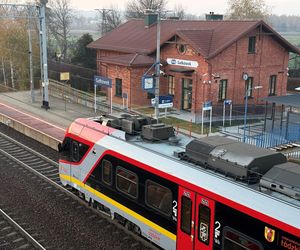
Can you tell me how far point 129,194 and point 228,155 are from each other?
10.9ft

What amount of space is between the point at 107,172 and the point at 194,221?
150 inches

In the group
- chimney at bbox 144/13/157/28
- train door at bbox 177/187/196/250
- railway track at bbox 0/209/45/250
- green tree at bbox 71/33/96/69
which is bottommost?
railway track at bbox 0/209/45/250

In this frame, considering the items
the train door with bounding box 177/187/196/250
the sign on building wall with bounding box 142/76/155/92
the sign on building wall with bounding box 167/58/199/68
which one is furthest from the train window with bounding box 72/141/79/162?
the sign on building wall with bounding box 167/58/199/68

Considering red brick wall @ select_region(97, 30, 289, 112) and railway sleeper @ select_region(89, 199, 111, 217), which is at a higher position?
red brick wall @ select_region(97, 30, 289, 112)

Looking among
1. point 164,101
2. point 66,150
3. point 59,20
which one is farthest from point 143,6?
point 66,150

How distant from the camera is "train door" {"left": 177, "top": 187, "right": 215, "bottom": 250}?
8812 millimetres

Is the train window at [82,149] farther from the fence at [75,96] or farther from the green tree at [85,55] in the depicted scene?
the green tree at [85,55]

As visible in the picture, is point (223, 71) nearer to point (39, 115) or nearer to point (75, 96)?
point (75, 96)

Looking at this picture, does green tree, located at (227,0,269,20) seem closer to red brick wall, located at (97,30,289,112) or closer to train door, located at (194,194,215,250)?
red brick wall, located at (97,30,289,112)

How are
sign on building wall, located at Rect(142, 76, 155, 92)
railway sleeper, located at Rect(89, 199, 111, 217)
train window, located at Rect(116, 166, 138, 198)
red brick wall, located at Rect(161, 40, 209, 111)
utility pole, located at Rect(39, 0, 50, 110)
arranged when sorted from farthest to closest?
red brick wall, located at Rect(161, 40, 209, 111)
utility pole, located at Rect(39, 0, 50, 110)
sign on building wall, located at Rect(142, 76, 155, 92)
railway sleeper, located at Rect(89, 199, 111, 217)
train window, located at Rect(116, 166, 138, 198)

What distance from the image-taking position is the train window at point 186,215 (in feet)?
30.6

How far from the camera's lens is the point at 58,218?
1348 centimetres

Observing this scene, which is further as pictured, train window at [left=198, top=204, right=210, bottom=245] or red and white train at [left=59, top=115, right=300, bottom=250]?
train window at [left=198, top=204, right=210, bottom=245]

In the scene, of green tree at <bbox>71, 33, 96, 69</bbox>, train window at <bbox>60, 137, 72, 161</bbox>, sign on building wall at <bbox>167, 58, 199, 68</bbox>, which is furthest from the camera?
green tree at <bbox>71, 33, 96, 69</bbox>
